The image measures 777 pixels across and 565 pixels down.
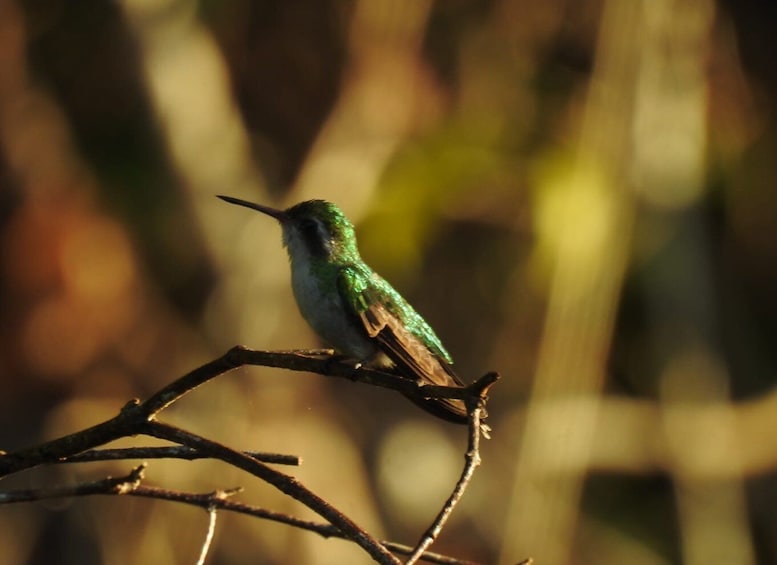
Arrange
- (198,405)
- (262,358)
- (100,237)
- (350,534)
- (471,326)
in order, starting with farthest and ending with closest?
1. (471,326)
2. (100,237)
3. (198,405)
4. (262,358)
5. (350,534)

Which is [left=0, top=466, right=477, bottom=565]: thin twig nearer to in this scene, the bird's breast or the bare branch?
the bare branch

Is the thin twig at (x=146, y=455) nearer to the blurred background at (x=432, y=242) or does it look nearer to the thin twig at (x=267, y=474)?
the thin twig at (x=267, y=474)

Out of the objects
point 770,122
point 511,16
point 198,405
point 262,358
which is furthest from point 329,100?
point 262,358

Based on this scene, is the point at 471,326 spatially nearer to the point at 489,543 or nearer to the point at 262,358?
the point at 489,543

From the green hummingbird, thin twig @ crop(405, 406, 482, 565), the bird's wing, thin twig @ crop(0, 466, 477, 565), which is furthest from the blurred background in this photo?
thin twig @ crop(405, 406, 482, 565)

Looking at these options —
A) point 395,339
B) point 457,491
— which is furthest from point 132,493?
point 395,339

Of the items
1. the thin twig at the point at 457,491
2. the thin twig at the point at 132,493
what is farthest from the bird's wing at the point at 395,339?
the thin twig at the point at 457,491
